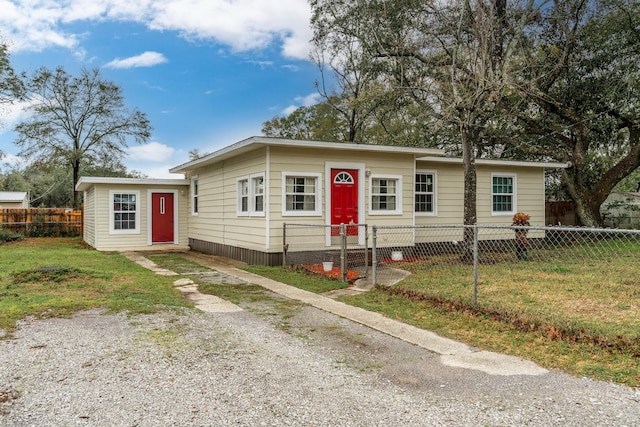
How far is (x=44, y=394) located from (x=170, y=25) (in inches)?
553

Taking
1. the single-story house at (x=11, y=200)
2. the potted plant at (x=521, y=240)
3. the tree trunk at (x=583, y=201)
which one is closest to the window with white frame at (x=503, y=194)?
the potted plant at (x=521, y=240)

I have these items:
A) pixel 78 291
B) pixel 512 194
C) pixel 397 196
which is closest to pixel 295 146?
pixel 397 196

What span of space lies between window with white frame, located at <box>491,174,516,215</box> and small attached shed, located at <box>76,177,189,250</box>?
425 inches

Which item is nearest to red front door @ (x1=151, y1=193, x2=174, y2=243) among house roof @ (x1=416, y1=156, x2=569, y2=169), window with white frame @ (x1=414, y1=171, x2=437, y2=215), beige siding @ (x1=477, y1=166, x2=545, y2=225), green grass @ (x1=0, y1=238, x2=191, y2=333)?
green grass @ (x1=0, y1=238, x2=191, y2=333)

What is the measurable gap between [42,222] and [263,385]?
2258 centimetres

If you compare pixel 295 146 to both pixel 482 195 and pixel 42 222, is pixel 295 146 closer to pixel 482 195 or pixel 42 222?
pixel 482 195

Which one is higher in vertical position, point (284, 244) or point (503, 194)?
point (503, 194)

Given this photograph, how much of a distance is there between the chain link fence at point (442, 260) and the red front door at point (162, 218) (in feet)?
26.4

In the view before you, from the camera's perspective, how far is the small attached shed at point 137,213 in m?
16.1

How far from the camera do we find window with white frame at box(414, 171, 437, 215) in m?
14.2

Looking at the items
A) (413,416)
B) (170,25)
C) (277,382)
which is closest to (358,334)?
(277,382)

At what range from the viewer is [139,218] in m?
16.6

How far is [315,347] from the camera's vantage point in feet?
14.9

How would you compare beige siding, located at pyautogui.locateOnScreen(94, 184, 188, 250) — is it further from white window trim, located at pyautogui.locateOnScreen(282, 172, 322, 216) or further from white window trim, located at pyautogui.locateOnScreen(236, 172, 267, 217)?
white window trim, located at pyautogui.locateOnScreen(282, 172, 322, 216)
